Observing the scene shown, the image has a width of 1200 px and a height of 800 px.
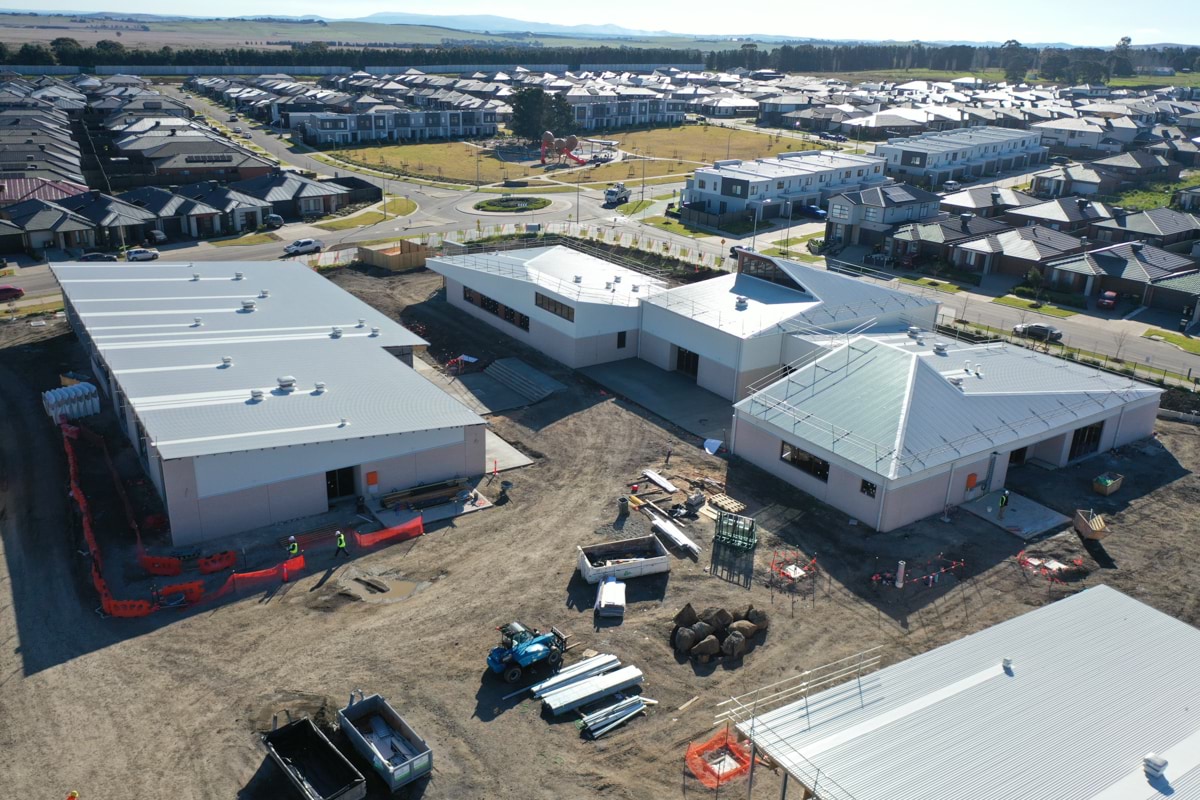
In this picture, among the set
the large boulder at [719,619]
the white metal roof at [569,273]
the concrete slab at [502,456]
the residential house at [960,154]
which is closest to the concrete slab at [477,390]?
the concrete slab at [502,456]

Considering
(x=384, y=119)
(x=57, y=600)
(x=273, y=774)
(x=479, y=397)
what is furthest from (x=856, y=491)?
(x=384, y=119)

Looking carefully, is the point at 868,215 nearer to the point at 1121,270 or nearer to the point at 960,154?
the point at 1121,270

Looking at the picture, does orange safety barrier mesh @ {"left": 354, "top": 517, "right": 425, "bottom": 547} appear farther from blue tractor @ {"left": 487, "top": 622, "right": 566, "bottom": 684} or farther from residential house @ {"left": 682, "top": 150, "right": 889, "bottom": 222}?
residential house @ {"left": 682, "top": 150, "right": 889, "bottom": 222}

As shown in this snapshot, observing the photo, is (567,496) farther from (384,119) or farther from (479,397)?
(384,119)

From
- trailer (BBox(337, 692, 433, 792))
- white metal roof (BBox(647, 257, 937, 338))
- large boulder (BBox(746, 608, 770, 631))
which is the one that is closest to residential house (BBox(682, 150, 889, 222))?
white metal roof (BBox(647, 257, 937, 338))

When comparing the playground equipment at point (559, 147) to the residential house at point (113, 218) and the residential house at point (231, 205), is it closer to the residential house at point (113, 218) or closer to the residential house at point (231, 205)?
the residential house at point (231, 205)
